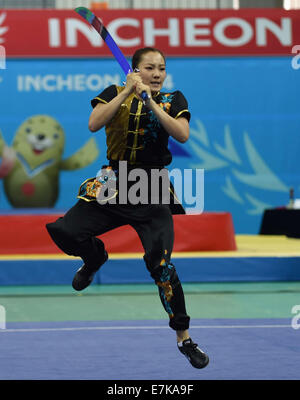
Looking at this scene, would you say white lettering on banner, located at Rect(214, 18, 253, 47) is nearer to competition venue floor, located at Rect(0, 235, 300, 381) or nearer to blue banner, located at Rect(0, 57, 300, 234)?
blue banner, located at Rect(0, 57, 300, 234)

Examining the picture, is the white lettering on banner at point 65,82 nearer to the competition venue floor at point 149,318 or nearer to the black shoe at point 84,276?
the competition venue floor at point 149,318

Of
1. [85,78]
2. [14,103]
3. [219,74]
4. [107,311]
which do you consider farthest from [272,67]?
[107,311]

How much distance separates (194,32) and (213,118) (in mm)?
1314

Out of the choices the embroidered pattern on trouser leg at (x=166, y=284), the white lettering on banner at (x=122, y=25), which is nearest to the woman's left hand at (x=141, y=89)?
the embroidered pattern on trouser leg at (x=166, y=284)

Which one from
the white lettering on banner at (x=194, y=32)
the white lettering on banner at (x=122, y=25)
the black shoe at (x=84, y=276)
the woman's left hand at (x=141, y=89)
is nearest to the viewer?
the woman's left hand at (x=141, y=89)

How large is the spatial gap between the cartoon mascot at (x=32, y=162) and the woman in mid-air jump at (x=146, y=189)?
6.98 metres

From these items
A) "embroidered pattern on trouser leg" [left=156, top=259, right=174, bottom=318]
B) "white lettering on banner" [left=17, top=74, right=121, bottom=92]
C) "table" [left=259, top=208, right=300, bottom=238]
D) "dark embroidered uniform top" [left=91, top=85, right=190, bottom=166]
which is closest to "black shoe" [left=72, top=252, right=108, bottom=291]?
"embroidered pattern on trouser leg" [left=156, top=259, right=174, bottom=318]

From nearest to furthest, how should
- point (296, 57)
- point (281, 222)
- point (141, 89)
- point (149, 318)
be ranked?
point (141, 89) < point (149, 318) < point (281, 222) < point (296, 57)

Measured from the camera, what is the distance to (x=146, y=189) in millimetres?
4191

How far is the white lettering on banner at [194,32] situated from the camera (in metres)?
11.7

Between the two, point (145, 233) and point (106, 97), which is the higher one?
point (106, 97)

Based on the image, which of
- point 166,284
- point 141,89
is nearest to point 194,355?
point 166,284

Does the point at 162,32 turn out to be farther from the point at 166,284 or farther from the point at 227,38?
the point at 166,284

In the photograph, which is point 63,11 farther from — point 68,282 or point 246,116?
point 68,282
